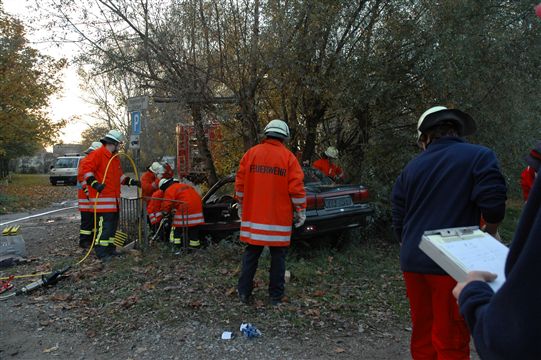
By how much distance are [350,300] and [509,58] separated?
15.0 ft

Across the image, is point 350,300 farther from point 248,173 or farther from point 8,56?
point 8,56

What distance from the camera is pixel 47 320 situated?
4645 millimetres

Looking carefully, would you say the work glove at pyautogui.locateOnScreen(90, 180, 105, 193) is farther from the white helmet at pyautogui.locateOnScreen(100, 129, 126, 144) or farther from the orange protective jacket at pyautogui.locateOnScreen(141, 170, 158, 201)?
the orange protective jacket at pyautogui.locateOnScreen(141, 170, 158, 201)

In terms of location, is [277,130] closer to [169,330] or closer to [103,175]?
[169,330]

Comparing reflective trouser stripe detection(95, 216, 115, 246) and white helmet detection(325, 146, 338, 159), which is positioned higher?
white helmet detection(325, 146, 338, 159)

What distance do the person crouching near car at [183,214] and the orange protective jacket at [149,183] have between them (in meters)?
1.61

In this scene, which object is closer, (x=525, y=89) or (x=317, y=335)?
(x=317, y=335)

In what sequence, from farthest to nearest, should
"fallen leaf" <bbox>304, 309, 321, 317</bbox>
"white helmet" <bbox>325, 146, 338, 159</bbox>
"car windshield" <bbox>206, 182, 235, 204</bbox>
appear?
"white helmet" <bbox>325, 146, 338, 159</bbox> < "car windshield" <bbox>206, 182, 235, 204</bbox> < "fallen leaf" <bbox>304, 309, 321, 317</bbox>

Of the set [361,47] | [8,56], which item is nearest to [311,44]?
[361,47]

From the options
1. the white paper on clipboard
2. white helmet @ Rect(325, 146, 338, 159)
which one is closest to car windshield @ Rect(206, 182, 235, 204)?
white helmet @ Rect(325, 146, 338, 159)

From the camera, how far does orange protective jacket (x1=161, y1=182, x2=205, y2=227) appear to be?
6973mm

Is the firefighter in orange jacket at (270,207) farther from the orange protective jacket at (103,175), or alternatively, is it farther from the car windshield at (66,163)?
the car windshield at (66,163)

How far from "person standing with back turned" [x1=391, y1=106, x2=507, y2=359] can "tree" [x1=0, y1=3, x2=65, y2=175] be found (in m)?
17.5

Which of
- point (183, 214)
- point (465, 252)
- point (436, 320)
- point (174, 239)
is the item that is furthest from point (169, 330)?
point (465, 252)
